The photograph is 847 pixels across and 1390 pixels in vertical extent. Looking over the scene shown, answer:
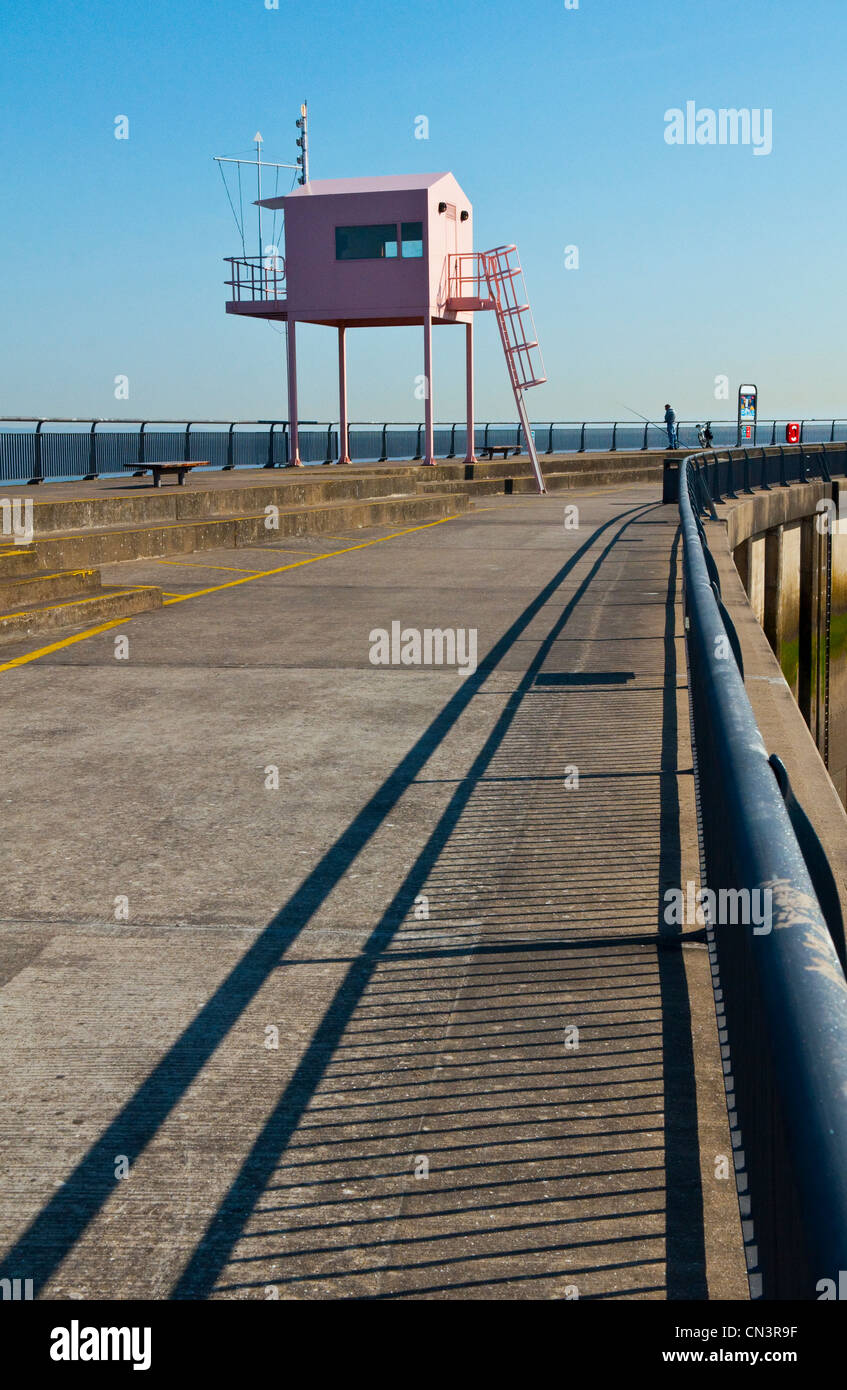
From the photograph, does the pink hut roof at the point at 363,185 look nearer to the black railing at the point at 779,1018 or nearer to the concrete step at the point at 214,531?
the concrete step at the point at 214,531

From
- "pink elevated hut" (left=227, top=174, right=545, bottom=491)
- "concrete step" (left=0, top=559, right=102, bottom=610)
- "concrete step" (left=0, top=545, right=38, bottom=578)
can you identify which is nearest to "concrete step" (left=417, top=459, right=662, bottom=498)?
"pink elevated hut" (left=227, top=174, right=545, bottom=491)

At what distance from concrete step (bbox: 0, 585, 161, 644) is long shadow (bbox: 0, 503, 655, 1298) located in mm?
5918

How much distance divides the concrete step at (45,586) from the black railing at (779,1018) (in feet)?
30.6

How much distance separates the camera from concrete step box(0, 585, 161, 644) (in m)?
11.9

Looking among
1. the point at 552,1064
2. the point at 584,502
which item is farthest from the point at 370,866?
the point at 584,502

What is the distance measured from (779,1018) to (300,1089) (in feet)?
7.56

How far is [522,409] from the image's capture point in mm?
35344

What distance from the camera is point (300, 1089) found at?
3.86 m

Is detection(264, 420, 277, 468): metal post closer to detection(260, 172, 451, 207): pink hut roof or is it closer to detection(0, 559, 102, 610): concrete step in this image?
detection(260, 172, 451, 207): pink hut roof

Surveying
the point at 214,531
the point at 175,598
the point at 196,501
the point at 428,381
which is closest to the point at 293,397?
the point at 428,381

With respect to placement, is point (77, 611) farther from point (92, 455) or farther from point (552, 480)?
point (552, 480)

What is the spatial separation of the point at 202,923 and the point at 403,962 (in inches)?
33.4

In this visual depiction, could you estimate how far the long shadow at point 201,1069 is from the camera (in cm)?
312
